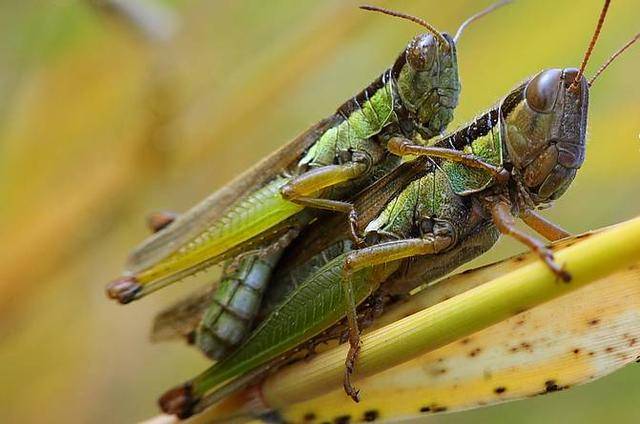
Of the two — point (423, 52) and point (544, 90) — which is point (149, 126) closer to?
point (423, 52)

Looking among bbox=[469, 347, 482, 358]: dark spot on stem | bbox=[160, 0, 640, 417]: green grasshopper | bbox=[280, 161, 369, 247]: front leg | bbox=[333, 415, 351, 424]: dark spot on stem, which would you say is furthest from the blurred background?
bbox=[333, 415, 351, 424]: dark spot on stem

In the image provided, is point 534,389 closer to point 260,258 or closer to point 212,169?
point 260,258

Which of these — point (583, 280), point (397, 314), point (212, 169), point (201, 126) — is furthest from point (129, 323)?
point (583, 280)

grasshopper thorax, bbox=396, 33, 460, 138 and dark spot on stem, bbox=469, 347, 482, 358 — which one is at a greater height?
grasshopper thorax, bbox=396, 33, 460, 138

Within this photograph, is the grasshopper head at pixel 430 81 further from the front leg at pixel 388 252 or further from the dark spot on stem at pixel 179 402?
the dark spot on stem at pixel 179 402

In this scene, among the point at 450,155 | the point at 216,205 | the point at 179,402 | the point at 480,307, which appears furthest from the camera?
the point at 216,205

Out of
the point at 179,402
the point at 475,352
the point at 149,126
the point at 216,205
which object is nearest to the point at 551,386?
the point at 475,352

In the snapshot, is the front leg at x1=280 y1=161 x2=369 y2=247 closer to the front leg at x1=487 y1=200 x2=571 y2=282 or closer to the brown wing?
the brown wing
